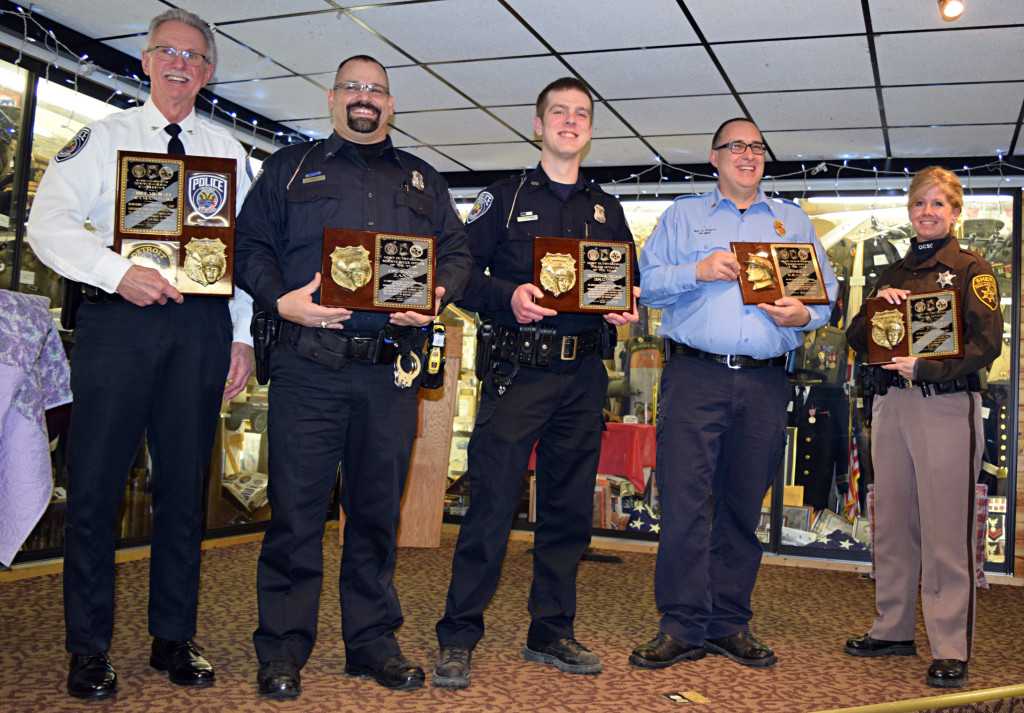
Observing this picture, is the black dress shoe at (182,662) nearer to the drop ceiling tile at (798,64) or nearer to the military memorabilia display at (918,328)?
the military memorabilia display at (918,328)

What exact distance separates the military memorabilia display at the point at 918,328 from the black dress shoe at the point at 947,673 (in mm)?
1062

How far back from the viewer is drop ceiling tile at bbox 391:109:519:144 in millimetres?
5559

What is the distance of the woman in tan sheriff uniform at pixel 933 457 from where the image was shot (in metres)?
3.04

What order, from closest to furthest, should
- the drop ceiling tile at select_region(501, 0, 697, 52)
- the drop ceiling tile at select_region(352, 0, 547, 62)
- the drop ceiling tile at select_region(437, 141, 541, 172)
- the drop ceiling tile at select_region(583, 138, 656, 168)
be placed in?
the drop ceiling tile at select_region(501, 0, 697, 52) → the drop ceiling tile at select_region(352, 0, 547, 62) → the drop ceiling tile at select_region(583, 138, 656, 168) → the drop ceiling tile at select_region(437, 141, 541, 172)

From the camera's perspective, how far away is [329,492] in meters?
2.62

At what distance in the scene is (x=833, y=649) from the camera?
3.40 metres

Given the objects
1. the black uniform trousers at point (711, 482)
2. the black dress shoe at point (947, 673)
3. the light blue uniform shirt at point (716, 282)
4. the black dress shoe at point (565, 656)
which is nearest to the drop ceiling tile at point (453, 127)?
the light blue uniform shirt at point (716, 282)

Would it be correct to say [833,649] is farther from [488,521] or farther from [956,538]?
[488,521]

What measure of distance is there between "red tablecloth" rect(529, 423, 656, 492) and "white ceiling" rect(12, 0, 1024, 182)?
1.98 meters

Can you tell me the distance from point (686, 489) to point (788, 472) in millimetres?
3126

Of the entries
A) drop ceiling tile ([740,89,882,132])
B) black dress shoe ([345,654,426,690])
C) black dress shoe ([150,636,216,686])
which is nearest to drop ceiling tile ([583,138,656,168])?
drop ceiling tile ([740,89,882,132])

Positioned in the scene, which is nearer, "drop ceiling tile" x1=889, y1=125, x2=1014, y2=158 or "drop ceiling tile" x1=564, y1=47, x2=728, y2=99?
"drop ceiling tile" x1=564, y1=47, x2=728, y2=99

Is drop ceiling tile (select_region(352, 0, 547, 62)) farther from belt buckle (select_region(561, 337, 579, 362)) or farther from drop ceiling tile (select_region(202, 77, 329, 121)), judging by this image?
belt buckle (select_region(561, 337, 579, 362))

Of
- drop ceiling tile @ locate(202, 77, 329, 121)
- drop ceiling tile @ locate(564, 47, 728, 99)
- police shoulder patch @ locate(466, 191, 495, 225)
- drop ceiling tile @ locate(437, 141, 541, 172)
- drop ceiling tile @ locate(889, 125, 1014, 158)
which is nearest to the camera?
police shoulder patch @ locate(466, 191, 495, 225)
